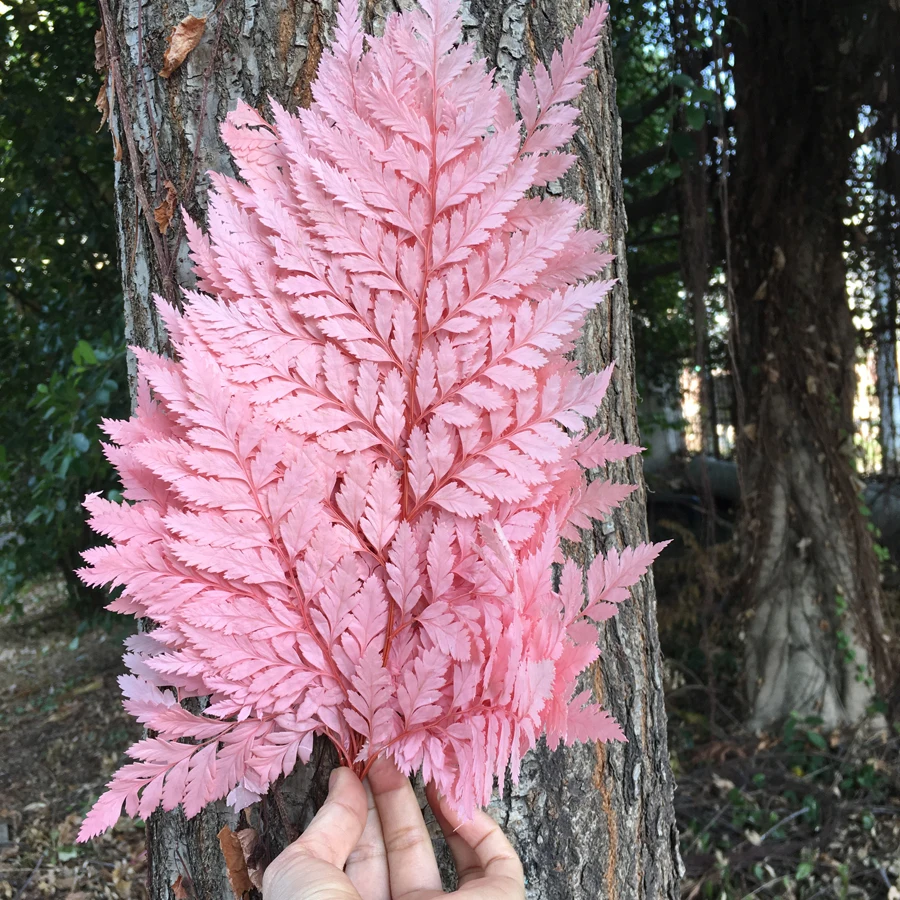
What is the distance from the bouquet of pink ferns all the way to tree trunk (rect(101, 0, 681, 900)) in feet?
0.29

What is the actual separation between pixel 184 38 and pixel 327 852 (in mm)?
850

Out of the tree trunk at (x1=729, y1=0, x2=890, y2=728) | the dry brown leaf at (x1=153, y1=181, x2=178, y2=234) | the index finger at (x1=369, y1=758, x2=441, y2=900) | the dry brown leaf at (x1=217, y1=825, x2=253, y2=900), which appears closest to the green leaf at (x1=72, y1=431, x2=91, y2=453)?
the dry brown leaf at (x1=153, y1=181, x2=178, y2=234)

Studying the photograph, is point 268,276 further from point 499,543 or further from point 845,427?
point 845,427

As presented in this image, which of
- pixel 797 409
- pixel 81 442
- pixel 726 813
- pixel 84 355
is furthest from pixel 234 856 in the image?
pixel 797 409

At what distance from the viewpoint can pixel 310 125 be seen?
0.70 m

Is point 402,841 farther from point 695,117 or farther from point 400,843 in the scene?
point 695,117

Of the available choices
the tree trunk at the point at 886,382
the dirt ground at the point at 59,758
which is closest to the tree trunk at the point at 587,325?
the dirt ground at the point at 59,758

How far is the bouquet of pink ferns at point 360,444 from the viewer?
674mm

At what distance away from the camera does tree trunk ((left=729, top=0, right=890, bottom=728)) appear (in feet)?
8.27

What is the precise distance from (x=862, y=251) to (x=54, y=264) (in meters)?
3.23

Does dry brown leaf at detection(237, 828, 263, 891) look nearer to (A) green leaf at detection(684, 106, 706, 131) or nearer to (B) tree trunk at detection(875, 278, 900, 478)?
(A) green leaf at detection(684, 106, 706, 131)

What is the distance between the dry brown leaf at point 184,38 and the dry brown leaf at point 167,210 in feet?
0.44

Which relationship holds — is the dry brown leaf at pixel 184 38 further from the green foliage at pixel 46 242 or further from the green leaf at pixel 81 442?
the green foliage at pixel 46 242

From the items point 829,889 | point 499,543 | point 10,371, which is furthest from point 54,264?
point 829,889
